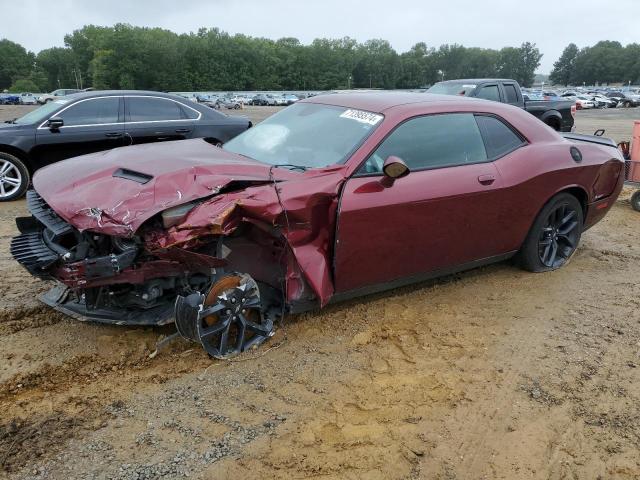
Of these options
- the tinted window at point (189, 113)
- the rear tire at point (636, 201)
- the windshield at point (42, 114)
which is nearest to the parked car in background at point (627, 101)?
the rear tire at point (636, 201)

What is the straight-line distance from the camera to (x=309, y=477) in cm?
253

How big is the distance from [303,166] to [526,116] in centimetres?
236

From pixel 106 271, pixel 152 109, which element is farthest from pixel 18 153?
pixel 106 271

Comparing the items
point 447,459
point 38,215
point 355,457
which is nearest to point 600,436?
point 447,459

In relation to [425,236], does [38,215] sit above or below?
above

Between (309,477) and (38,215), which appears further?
(38,215)

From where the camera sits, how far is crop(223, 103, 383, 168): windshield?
3.84 m

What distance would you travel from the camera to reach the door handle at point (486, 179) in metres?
4.23

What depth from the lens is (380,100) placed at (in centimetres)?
425

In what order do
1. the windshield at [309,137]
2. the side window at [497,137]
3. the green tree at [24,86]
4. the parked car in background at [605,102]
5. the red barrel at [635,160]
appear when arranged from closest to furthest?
the windshield at [309,137] < the side window at [497,137] < the red barrel at [635,160] < the parked car in background at [605,102] < the green tree at [24,86]

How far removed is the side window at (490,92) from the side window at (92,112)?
7498mm

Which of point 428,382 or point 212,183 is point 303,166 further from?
point 428,382

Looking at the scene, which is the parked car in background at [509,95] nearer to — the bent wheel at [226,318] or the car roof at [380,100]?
the car roof at [380,100]

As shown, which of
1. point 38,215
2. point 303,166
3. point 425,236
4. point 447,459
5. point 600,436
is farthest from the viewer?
point 425,236
